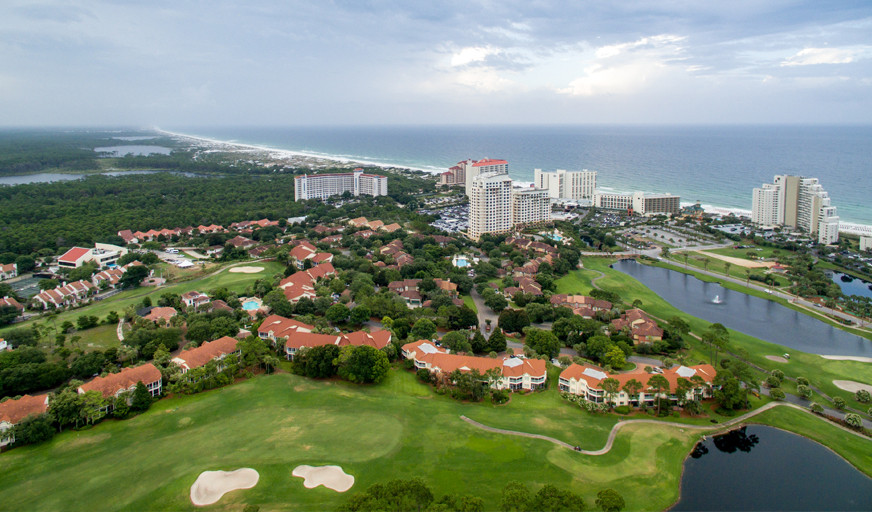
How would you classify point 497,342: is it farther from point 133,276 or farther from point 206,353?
point 133,276

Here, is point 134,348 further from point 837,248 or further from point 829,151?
point 829,151

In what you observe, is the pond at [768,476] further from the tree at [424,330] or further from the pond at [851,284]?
the pond at [851,284]

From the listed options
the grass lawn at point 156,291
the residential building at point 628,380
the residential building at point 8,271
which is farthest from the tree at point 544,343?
the residential building at point 8,271

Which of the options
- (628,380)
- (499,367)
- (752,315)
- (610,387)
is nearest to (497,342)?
(499,367)

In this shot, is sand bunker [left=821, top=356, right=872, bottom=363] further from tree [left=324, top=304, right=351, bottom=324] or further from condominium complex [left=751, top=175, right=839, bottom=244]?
condominium complex [left=751, top=175, right=839, bottom=244]

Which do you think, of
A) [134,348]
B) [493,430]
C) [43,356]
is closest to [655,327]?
[493,430]

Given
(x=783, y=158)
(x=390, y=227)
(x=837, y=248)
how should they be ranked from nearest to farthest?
1. (x=837, y=248)
2. (x=390, y=227)
3. (x=783, y=158)
